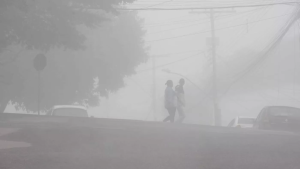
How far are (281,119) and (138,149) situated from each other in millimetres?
8903

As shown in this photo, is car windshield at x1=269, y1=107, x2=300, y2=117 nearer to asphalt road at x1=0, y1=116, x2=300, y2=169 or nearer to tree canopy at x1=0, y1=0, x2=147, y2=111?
asphalt road at x1=0, y1=116, x2=300, y2=169

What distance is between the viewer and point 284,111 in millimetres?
18062

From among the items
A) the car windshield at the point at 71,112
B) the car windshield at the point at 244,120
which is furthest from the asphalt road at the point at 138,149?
the car windshield at the point at 244,120

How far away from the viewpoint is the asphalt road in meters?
8.66

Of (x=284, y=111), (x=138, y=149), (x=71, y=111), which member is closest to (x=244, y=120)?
(x=284, y=111)

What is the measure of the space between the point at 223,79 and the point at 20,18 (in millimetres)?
41011

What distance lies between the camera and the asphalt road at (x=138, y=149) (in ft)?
28.4

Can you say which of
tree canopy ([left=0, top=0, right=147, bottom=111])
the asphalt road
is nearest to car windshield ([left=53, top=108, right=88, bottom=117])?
tree canopy ([left=0, top=0, right=147, bottom=111])

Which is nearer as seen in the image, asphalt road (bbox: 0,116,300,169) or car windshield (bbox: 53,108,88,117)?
asphalt road (bbox: 0,116,300,169)

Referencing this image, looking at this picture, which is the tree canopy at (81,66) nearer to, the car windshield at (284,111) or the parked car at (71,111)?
the parked car at (71,111)

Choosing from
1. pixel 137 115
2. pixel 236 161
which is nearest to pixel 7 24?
pixel 236 161

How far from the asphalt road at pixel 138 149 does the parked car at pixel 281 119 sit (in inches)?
183

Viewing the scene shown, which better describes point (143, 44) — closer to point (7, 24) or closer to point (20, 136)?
point (7, 24)

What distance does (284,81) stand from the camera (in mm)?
53688
